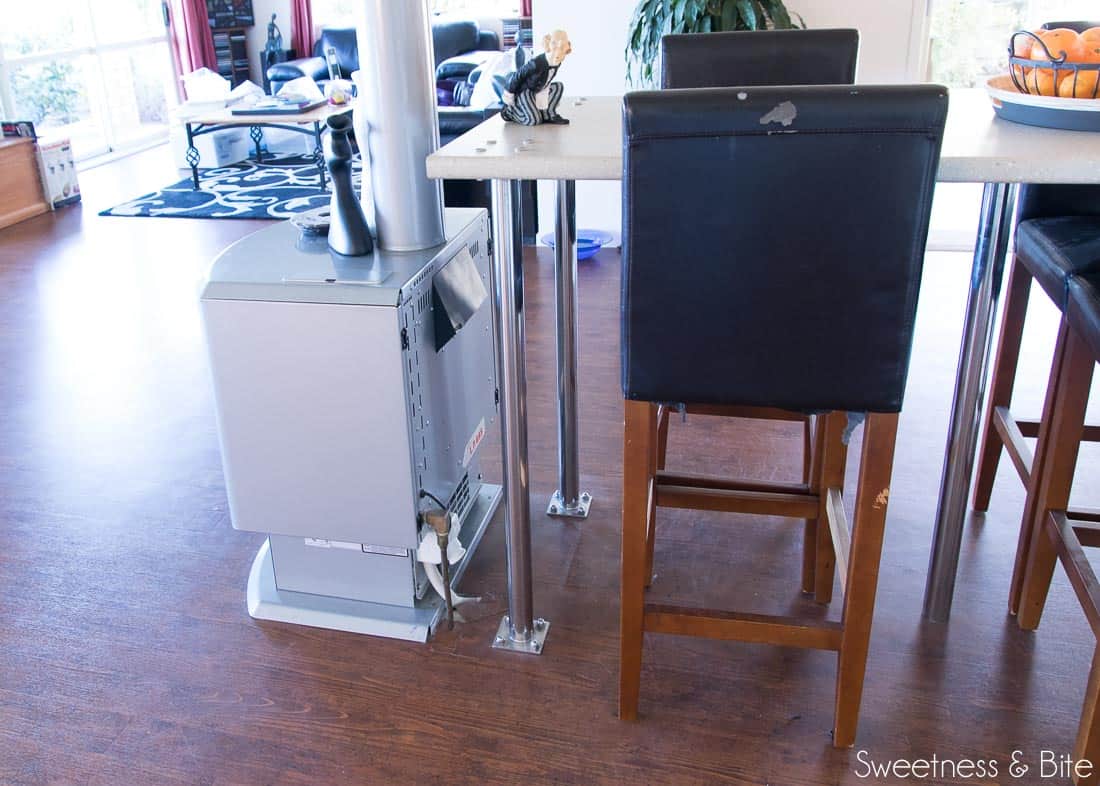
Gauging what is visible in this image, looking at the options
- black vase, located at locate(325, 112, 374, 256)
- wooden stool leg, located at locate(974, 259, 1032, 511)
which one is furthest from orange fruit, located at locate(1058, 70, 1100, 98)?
black vase, located at locate(325, 112, 374, 256)

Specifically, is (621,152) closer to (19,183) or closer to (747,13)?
(747,13)

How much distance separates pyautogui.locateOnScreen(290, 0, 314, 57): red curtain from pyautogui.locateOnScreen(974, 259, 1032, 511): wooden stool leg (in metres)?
7.39

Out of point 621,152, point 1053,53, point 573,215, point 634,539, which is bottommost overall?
point 634,539

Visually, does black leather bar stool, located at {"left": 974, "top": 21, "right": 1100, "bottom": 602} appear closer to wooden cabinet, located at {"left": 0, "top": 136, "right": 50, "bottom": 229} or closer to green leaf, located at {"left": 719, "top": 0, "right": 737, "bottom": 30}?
green leaf, located at {"left": 719, "top": 0, "right": 737, "bottom": 30}

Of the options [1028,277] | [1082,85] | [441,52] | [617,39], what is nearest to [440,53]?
[441,52]

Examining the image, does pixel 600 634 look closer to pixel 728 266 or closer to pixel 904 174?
pixel 728 266

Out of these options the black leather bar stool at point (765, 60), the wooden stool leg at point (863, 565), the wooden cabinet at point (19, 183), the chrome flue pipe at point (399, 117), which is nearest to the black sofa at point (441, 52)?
the wooden cabinet at point (19, 183)

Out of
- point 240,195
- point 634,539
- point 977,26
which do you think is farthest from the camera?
point 240,195

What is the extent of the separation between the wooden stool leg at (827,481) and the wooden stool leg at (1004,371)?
45cm

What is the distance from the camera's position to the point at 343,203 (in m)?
1.62

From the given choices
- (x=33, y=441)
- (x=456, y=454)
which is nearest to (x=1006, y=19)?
(x=456, y=454)

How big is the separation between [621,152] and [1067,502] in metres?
1.01

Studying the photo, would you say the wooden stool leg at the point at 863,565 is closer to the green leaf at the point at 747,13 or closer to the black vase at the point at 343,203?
the black vase at the point at 343,203

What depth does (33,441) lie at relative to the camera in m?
2.54
